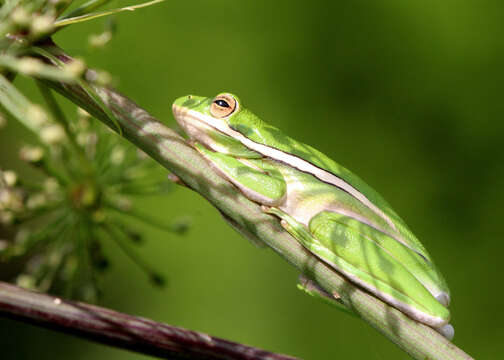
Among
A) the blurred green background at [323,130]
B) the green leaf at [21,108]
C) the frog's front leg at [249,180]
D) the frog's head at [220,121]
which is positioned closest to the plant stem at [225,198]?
the green leaf at [21,108]

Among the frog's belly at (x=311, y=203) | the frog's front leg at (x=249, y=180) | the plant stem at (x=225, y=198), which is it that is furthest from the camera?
the frog's belly at (x=311, y=203)

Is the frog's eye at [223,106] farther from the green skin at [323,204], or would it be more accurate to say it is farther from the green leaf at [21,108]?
the green leaf at [21,108]

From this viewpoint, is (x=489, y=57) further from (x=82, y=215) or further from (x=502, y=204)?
(x=82, y=215)

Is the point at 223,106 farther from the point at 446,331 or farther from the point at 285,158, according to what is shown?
the point at 446,331

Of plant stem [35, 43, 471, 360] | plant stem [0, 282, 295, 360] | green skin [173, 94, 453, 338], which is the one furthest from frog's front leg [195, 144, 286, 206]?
plant stem [0, 282, 295, 360]

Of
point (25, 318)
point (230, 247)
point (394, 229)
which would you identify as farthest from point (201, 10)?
point (25, 318)

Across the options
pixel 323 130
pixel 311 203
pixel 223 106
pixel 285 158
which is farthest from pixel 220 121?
pixel 323 130
